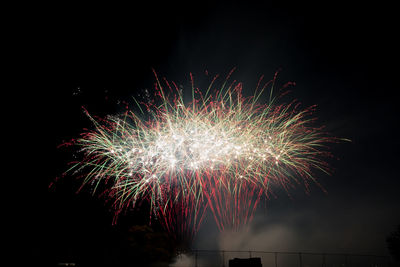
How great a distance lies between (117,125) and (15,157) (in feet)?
25.0

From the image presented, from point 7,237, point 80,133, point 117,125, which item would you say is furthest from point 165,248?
point 80,133

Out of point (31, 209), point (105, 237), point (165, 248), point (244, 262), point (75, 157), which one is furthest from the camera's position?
→ point (75, 157)

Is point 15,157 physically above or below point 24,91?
below

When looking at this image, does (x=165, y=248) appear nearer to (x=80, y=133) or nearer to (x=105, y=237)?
(x=105, y=237)

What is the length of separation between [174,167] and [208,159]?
2005 mm

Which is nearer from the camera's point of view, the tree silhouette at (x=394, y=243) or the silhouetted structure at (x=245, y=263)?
the silhouetted structure at (x=245, y=263)

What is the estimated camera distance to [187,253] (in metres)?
20.2

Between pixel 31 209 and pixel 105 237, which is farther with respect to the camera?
pixel 105 237

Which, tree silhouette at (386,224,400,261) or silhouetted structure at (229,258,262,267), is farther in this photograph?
tree silhouette at (386,224,400,261)

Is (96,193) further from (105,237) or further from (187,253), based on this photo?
(187,253)

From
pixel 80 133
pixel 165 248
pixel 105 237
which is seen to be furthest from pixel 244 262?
pixel 80 133

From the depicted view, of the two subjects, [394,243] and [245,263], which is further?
[394,243]

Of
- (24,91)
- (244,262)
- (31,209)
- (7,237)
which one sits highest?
(24,91)

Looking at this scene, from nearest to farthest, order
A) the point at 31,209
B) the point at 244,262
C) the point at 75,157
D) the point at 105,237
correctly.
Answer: the point at 244,262
the point at 31,209
the point at 105,237
the point at 75,157
